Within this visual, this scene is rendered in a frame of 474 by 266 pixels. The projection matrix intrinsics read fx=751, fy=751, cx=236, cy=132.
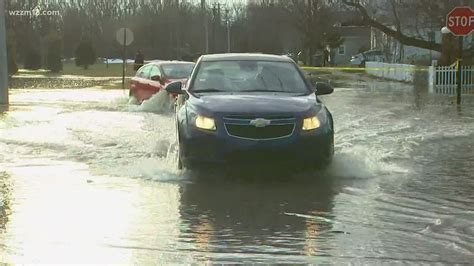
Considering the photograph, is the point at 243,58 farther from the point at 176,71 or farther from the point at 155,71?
the point at 155,71

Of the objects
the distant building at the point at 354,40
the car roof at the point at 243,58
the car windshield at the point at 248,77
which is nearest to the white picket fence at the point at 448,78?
the car roof at the point at 243,58

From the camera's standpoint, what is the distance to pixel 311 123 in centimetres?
819

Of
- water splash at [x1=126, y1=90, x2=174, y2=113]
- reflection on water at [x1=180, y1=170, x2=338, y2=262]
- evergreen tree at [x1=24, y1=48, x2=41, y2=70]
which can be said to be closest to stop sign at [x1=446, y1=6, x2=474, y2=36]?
water splash at [x1=126, y1=90, x2=174, y2=113]

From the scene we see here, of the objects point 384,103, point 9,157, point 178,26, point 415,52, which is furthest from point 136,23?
point 9,157

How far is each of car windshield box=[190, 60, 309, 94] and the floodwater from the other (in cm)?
108

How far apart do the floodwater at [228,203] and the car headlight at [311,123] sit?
62 cm

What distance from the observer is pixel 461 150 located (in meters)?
11.2

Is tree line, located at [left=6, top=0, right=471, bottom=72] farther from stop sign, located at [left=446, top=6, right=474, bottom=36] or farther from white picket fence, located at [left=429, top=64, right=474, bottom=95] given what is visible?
stop sign, located at [left=446, top=6, right=474, bottom=36]

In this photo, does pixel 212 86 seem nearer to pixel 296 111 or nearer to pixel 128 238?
pixel 296 111

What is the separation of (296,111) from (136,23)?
234 feet

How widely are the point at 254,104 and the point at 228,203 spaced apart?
1311mm

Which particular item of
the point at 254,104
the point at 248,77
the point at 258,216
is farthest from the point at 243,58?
the point at 258,216

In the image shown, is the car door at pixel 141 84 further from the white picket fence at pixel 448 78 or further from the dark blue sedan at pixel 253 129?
the white picket fence at pixel 448 78

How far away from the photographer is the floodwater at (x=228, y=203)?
5.75 metres
